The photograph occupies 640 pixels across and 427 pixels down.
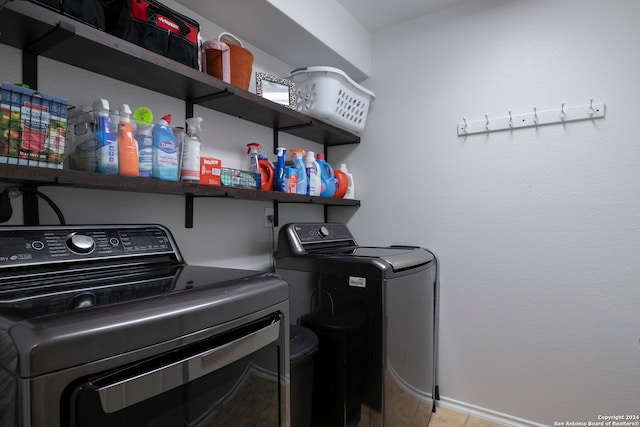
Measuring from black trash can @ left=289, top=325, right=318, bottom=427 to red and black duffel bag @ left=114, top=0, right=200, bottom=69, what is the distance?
1207 mm

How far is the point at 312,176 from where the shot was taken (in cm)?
201

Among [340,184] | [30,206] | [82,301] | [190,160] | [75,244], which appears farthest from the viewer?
[340,184]

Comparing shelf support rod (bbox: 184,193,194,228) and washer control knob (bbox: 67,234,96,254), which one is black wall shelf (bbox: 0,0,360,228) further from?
washer control knob (bbox: 67,234,96,254)

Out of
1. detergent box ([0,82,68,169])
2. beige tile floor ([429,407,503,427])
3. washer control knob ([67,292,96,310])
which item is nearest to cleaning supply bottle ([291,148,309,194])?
detergent box ([0,82,68,169])

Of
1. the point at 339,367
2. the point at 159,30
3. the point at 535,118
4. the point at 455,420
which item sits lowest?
the point at 455,420

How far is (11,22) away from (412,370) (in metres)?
2.00

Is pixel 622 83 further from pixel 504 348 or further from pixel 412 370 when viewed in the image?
pixel 412 370

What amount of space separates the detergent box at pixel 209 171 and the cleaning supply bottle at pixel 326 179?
0.78 metres

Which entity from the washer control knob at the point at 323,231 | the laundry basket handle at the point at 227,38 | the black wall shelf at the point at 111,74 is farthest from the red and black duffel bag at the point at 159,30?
the washer control knob at the point at 323,231

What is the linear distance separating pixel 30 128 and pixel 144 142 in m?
0.33

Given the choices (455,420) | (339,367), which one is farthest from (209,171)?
(455,420)

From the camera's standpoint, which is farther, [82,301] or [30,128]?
[30,128]

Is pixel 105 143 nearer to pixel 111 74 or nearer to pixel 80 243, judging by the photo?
pixel 80 243

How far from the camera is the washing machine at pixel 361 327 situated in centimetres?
150
